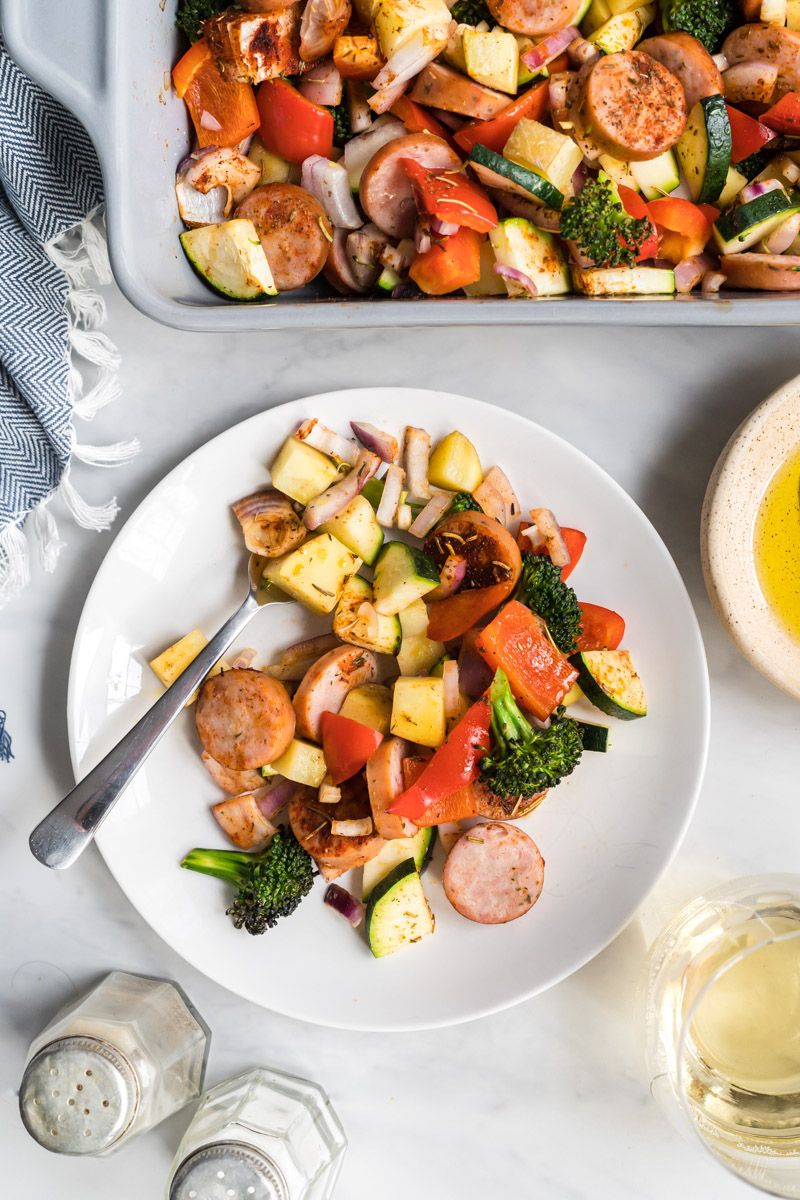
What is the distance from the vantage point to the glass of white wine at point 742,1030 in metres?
1.63

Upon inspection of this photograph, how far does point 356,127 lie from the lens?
4.90 ft

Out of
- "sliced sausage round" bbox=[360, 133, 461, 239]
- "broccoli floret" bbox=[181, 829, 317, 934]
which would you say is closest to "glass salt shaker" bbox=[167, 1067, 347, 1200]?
"broccoli floret" bbox=[181, 829, 317, 934]

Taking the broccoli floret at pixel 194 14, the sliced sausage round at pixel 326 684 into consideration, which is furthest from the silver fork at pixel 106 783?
the broccoli floret at pixel 194 14

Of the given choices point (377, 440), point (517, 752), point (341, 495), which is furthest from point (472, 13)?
point (517, 752)

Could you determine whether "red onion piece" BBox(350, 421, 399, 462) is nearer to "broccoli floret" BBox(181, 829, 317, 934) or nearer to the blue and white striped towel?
the blue and white striped towel

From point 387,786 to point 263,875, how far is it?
0.26 m

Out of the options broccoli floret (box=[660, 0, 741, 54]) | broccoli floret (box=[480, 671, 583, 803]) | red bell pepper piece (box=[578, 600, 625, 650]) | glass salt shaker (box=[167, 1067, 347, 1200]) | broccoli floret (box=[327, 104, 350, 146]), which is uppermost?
broccoli floret (box=[660, 0, 741, 54])

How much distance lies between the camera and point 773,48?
1.40 meters

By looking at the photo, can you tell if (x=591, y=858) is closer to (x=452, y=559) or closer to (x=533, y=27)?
(x=452, y=559)

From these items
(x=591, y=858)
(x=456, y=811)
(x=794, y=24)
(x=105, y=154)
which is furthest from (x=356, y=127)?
(x=591, y=858)

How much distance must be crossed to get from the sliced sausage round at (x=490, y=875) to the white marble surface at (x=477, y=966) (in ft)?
1.00

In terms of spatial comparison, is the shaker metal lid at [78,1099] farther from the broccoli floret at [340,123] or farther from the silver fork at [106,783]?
the broccoli floret at [340,123]

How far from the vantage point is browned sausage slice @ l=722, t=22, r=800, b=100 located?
54.7 inches

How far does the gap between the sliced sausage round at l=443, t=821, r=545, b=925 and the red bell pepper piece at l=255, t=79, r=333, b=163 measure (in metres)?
1.13
